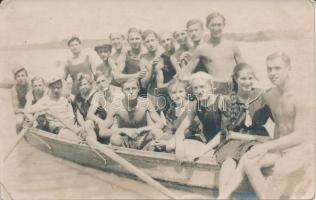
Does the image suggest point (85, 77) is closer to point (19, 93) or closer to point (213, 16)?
point (19, 93)

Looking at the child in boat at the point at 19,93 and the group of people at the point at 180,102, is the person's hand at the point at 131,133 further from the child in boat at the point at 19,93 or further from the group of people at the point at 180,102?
the child in boat at the point at 19,93

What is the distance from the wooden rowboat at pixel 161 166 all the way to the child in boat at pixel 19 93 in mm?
237

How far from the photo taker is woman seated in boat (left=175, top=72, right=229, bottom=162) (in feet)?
6.47

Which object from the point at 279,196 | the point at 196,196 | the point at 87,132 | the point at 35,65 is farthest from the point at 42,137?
the point at 279,196

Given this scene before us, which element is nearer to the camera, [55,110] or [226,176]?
[226,176]

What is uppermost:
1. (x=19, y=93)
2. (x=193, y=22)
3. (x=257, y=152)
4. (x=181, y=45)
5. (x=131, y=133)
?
(x=193, y=22)

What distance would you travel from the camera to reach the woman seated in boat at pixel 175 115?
1980mm

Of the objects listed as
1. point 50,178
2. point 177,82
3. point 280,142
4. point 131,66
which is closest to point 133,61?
point 131,66

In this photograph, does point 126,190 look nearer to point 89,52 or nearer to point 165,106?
point 165,106

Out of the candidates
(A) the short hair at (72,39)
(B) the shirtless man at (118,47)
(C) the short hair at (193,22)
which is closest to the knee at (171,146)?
(B) the shirtless man at (118,47)

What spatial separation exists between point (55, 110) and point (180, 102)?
0.70 m

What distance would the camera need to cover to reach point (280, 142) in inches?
77.5

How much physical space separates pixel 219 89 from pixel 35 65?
1.03m

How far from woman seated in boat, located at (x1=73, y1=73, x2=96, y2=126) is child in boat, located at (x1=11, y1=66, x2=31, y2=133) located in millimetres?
296
